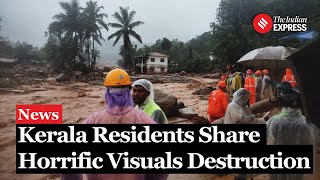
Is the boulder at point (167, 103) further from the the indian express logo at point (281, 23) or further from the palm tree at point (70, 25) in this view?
the palm tree at point (70, 25)

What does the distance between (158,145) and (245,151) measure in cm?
68

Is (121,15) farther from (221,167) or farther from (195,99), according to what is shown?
(221,167)

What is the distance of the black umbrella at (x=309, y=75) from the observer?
231 centimetres

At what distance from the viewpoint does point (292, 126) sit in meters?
2.51


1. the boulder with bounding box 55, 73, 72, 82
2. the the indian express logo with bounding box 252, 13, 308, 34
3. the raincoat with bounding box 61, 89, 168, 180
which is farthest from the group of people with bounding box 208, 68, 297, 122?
the boulder with bounding box 55, 73, 72, 82

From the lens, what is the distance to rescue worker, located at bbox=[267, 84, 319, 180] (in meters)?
2.49

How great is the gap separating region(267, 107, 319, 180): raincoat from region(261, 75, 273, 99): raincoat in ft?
12.2

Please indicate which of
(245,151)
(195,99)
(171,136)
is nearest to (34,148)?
(171,136)

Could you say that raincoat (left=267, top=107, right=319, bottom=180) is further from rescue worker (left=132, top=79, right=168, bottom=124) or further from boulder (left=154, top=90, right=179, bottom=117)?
boulder (left=154, top=90, right=179, bottom=117)

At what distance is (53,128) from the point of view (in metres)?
2.32

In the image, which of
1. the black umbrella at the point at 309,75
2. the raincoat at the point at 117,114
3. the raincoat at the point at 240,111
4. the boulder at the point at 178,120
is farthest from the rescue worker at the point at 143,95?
the boulder at the point at 178,120

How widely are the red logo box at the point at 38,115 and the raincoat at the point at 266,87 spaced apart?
451 centimetres

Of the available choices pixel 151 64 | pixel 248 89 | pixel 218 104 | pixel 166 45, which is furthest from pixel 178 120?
pixel 166 45

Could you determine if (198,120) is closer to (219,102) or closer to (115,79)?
(219,102)
